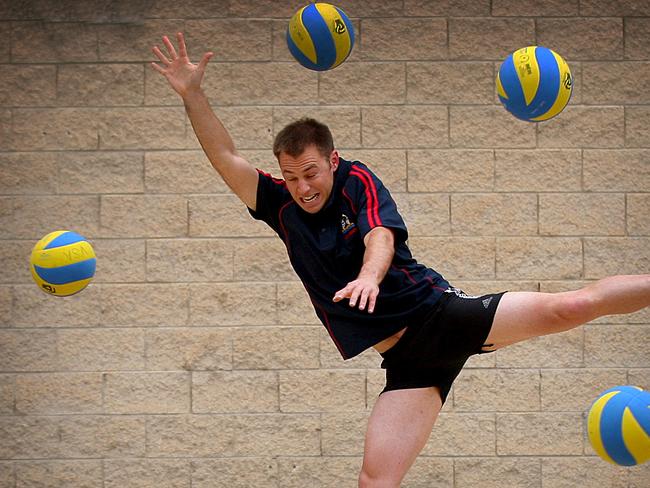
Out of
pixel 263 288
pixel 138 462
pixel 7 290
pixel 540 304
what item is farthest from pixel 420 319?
pixel 7 290

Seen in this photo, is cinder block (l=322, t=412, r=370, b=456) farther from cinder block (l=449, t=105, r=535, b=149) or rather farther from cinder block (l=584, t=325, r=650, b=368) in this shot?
cinder block (l=449, t=105, r=535, b=149)

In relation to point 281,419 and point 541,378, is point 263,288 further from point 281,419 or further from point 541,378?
point 541,378

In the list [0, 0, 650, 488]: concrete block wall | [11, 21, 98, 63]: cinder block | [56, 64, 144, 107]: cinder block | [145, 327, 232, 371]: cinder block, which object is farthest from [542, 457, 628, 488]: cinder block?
[11, 21, 98, 63]: cinder block

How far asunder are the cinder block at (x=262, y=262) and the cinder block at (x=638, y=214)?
215cm

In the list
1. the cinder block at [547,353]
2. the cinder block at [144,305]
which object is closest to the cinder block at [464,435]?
the cinder block at [547,353]

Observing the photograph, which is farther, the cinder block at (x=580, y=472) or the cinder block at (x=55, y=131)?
the cinder block at (x=55, y=131)

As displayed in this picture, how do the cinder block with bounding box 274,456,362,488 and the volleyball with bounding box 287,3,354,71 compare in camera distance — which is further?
the cinder block with bounding box 274,456,362,488

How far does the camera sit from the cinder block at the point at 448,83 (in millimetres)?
6312

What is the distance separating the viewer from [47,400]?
6238 mm

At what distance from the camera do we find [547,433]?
20.5ft

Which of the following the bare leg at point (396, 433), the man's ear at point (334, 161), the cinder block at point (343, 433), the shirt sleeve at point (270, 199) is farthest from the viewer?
the cinder block at point (343, 433)

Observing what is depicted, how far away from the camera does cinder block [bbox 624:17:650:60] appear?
250 inches

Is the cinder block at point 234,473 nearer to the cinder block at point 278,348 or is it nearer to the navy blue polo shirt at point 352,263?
the cinder block at point 278,348

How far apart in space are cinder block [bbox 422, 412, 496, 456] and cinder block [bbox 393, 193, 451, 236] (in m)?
1.15
